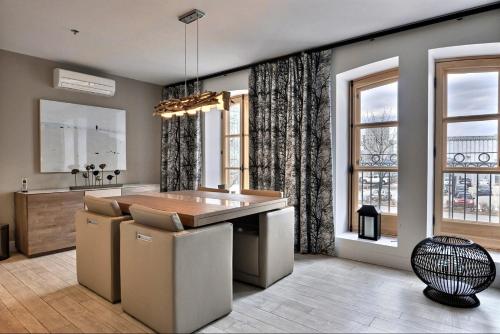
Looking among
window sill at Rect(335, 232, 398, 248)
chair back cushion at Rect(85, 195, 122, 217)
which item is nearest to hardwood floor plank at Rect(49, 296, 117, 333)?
chair back cushion at Rect(85, 195, 122, 217)

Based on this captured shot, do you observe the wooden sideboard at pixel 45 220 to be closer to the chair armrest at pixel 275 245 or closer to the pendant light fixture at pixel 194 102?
the pendant light fixture at pixel 194 102

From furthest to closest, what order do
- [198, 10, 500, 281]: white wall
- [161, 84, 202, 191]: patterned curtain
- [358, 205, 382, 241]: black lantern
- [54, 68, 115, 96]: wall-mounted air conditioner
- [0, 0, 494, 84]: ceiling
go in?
[161, 84, 202, 191]: patterned curtain, [54, 68, 115, 96]: wall-mounted air conditioner, [358, 205, 382, 241]: black lantern, [198, 10, 500, 281]: white wall, [0, 0, 494, 84]: ceiling

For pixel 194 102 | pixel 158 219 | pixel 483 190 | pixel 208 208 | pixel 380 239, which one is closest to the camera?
pixel 158 219

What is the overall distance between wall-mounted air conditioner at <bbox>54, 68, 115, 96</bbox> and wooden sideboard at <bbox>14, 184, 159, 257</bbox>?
5.18 ft

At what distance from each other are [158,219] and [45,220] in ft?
8.98

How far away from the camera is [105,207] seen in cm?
269

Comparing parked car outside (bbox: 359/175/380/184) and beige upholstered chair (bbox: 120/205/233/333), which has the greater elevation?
parked car outside (bbox: 359/175/380/184)

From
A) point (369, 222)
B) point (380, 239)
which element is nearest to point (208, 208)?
point (369, 222)

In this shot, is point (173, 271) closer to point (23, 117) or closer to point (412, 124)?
point (412, 124)

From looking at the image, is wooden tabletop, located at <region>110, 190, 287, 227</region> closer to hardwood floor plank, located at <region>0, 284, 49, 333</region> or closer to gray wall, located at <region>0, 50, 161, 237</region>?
hardwood floor plank, located at <region>0, 284, 49, 333</region>

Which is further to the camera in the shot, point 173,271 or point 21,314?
point 21,314

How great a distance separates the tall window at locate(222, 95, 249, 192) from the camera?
5145 mm

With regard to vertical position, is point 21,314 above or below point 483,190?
below

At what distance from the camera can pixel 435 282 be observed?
268 cm
